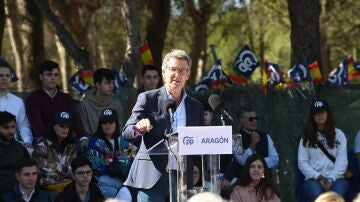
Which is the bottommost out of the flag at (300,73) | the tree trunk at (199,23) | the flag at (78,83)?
the flag at (78,83)

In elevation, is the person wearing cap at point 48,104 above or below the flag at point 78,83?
below

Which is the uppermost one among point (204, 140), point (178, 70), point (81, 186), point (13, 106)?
point (13, 106)

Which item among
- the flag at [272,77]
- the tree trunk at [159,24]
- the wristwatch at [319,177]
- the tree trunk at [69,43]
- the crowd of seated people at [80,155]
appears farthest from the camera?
the tree trunk at [159,24]

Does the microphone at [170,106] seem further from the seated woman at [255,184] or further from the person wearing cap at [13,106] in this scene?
the person wearing cap at [13,106]

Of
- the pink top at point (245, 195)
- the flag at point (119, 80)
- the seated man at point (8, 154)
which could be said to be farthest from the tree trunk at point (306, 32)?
the seated man at point (8, 154)

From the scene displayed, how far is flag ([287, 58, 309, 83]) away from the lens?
1224 centimetres

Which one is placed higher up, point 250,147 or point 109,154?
point 250,147

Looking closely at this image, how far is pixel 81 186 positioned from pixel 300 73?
4.64 m

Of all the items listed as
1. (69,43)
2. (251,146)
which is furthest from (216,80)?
(69,43)

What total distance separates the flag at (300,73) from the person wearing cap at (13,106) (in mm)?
4459

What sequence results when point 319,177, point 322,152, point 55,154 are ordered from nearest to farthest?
point 55,154
point 319,177
point 322,152

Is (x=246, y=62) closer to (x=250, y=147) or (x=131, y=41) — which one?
(x=131, y=41)

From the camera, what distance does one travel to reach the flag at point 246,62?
12281 millimetres

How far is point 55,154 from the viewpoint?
9.09 metres
